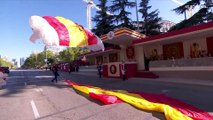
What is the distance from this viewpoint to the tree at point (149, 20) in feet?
156

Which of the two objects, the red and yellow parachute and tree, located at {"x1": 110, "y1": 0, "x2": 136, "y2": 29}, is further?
tree, located at {"x1": 110, "y1": 0, "x2": 136, "y2": 29}

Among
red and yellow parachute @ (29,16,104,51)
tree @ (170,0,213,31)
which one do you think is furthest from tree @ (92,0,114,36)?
red and yellow parachute @ (29,16,104,51)

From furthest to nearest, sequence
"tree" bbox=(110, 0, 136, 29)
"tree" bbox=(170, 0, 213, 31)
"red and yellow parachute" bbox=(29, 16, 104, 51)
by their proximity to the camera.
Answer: "tree" bbox=(110, 0, 136, 29) < "tree" bbox=(170, 0, 213, 31) < "red and yellow parachute" bbox=(29, 16, 104, 51)

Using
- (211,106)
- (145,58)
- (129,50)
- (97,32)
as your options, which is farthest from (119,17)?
(211,106)

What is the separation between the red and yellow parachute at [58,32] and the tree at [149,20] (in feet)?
112

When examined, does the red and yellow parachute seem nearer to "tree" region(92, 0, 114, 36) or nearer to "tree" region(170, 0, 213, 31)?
"tree" region(170, 0, 213, 31)

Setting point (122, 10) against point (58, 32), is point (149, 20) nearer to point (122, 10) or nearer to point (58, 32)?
point (122, 10)

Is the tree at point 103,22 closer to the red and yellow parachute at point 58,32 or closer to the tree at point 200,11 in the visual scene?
the tree at point 200,11

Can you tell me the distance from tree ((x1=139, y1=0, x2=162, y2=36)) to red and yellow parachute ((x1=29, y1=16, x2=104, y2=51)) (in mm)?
34089

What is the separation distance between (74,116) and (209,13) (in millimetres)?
23047

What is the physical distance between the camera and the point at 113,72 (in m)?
27.9

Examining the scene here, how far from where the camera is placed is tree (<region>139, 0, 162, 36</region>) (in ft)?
156

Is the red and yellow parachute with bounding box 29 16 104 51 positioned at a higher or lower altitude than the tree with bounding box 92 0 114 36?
lower

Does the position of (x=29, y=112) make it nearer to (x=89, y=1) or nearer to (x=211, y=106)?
(x=211, y=106)
